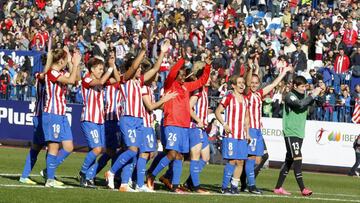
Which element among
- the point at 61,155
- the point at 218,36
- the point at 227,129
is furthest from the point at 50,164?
A: the point at 218,36

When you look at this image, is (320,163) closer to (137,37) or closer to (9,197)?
(137,37)

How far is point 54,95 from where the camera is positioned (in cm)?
2030

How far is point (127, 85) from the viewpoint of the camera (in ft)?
66.2

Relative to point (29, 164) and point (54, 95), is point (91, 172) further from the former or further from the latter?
point (54, 95)

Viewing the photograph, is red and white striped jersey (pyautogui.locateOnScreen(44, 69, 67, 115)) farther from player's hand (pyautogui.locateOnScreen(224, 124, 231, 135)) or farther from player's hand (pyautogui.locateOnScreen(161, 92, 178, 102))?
player's hand (pyautogui.locateOnScreen(224, 124, 231, 135))

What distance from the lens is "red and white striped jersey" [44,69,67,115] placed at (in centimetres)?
2017

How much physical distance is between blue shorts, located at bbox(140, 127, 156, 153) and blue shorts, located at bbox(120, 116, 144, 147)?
152 mm

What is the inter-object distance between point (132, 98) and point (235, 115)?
2198mm

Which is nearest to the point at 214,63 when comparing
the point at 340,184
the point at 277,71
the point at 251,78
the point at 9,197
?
the point at 277,71

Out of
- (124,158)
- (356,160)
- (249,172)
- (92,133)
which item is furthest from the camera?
(356,160)

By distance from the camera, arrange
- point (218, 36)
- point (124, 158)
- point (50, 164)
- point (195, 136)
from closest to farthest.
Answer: point (124, 158) → point (50, 164) → point (195, 136) → point (218, 36)

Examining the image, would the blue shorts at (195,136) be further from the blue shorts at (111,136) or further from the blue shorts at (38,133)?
the blue shorts at (38,133)

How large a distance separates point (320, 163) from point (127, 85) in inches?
534

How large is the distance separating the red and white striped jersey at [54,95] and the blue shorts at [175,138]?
1.88m
